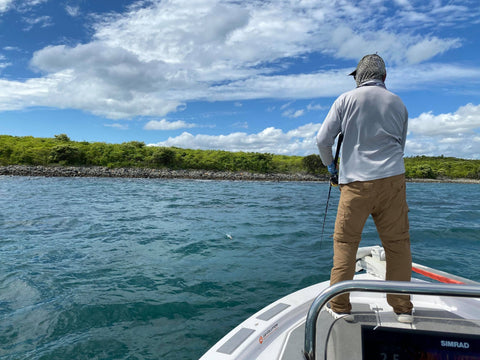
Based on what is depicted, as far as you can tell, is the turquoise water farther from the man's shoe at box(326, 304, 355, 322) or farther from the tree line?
the tree line

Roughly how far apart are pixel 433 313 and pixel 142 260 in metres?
5.46

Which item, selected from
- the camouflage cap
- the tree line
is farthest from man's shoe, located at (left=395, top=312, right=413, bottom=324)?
the tree line

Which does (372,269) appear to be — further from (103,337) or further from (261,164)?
(261,164)

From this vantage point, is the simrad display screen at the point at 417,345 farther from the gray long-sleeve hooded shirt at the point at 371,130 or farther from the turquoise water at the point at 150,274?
the turquoise water at the point at 150,274

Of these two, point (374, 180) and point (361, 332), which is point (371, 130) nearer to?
point (374, 180)

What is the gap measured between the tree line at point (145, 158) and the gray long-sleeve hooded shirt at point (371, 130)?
60.3 metres

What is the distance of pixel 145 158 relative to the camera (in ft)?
211

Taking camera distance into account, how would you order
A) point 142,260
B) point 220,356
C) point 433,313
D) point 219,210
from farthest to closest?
point 219,210 < point 142,260 < point 433,313 < point 220,356

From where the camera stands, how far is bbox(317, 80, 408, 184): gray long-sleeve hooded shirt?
2.61 metres

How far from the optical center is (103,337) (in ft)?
12.0

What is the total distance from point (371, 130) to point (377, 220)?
76cm

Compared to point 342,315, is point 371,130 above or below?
above

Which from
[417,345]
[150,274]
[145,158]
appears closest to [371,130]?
[417,345]

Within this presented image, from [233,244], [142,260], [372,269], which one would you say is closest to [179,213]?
[233,244]
